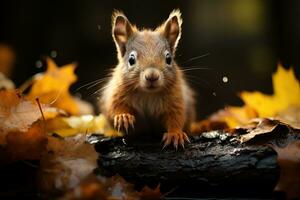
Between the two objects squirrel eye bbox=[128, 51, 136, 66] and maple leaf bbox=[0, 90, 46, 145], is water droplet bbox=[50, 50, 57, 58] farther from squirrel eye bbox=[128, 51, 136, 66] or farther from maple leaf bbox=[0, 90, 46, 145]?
maple leaf bbox=[0, 90, 46, 145]

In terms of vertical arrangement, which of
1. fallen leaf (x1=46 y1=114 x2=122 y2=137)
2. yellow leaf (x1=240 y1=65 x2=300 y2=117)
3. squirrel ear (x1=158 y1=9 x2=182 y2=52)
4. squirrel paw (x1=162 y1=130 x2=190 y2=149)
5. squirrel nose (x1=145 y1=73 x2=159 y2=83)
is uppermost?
squirrel ear (x1=158 y1=9 x2=182 y2=52)

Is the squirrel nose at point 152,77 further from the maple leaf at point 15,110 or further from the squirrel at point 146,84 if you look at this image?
the maple leaf at point 15,110

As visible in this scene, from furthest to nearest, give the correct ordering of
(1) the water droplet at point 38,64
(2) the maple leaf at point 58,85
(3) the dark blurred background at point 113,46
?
(3) the dark blurred background at point 113,46 < (1) the water droplet at point 38,64 < (2) the maple leaf at point 58,85

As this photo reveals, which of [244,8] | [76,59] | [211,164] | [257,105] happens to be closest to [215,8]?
[244,8]

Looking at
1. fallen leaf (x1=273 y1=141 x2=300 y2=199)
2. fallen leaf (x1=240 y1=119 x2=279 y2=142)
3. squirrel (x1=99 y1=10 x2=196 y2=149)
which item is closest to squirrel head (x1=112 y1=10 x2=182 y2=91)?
squirrel (x1=99 y1=10 x2=196 y2=149)

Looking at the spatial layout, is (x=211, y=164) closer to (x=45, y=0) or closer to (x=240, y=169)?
(x=240, y=169)

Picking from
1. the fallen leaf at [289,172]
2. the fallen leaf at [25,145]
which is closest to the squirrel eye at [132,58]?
the fallen leaf at [25,145]
